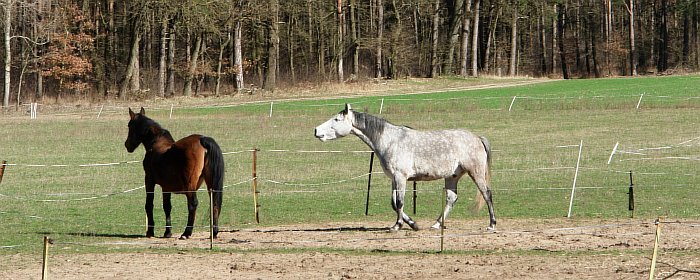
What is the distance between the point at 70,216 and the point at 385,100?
35.4 meters

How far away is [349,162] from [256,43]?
144 ft

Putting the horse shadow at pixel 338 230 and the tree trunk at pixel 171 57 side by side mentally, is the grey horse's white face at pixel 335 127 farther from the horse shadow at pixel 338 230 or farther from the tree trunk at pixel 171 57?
the tree trunk at pixel 171 57

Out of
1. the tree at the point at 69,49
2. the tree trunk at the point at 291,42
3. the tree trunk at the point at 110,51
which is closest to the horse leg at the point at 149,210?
the tree at the point at 69,49

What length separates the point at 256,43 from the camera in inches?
2943

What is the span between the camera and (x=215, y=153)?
54.2 ft

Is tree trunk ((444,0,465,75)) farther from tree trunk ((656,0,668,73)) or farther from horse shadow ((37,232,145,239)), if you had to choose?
horse shadow ((37,232,145,239))

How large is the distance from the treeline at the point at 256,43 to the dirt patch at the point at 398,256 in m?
45.9

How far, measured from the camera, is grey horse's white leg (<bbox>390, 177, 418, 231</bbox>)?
56.1ft

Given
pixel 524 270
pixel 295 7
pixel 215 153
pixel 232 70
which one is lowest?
pixel 524 270

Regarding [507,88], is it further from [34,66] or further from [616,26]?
[616,26]

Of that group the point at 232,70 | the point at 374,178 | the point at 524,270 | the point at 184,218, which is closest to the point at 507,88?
the point at 232,70

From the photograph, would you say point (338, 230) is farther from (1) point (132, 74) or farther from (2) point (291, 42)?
(2) point (291, 42)

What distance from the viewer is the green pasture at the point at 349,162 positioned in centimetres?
2061

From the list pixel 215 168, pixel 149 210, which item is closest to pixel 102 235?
pixel 149 210
